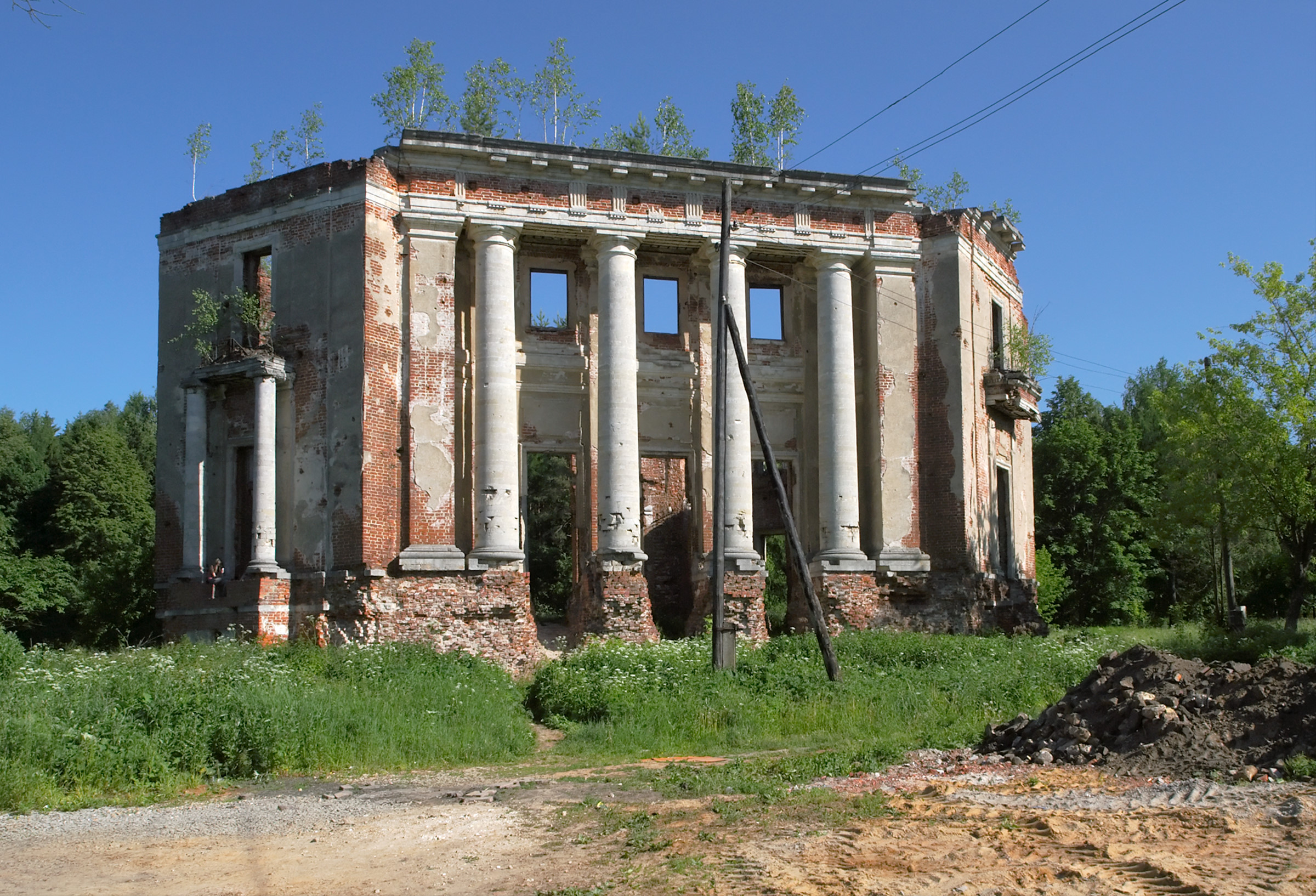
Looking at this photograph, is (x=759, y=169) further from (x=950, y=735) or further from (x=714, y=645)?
(x=950, y=735)

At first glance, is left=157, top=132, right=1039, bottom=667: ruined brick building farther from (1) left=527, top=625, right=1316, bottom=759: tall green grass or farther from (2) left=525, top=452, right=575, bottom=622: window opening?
(2) left=525, top=452, right=575, bottom=622: window opening

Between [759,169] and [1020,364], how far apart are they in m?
7.71

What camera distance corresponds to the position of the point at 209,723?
13.8 m

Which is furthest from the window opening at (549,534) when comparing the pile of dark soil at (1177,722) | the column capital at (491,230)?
the pile of dark soil at (1177,722)

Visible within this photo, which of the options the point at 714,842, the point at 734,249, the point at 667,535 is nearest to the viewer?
the point at 714,842

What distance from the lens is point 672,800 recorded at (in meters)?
11.9

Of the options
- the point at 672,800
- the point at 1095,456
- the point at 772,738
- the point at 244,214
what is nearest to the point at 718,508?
the point at 772,738

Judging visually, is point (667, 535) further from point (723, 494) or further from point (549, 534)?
point (549, 534)

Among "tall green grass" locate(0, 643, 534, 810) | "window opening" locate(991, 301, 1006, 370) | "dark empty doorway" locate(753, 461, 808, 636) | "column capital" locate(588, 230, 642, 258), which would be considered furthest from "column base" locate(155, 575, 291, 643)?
"window opening" locate(991, 301, 1006, 370)

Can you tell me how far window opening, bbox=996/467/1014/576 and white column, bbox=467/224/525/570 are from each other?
11.0 m

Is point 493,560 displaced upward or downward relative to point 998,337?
downward

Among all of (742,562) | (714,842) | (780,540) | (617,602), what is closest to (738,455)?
(742,562)

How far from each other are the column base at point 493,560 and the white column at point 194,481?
4.97 meters

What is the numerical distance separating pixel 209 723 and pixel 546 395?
42.1 feet
